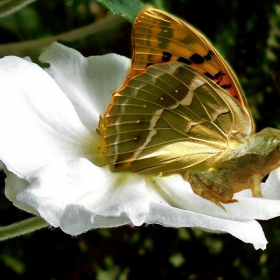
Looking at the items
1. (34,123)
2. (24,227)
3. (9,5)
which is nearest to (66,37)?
(9,5)

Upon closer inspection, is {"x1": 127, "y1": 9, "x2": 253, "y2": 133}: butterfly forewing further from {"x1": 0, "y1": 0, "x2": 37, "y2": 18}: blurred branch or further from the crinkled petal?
{"x1": 0, "y1": 0, "x2": 37, "y2": 18}: blurred branch

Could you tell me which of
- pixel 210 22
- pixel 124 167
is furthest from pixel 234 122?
pixel 210 22

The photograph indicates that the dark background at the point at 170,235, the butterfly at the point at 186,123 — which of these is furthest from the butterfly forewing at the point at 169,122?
the dark background at the point at 170,235

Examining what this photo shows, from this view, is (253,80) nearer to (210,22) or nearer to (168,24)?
(210,22)

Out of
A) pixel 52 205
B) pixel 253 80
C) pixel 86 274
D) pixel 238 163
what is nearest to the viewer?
pixel 52 205

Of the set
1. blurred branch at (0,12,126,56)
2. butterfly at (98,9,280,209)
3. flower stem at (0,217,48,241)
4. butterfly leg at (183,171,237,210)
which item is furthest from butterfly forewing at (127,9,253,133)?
blurred branch at (0,12,126,56)

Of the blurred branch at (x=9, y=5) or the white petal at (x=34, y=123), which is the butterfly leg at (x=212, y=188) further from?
the blurred branch at (x=9, y=5)
